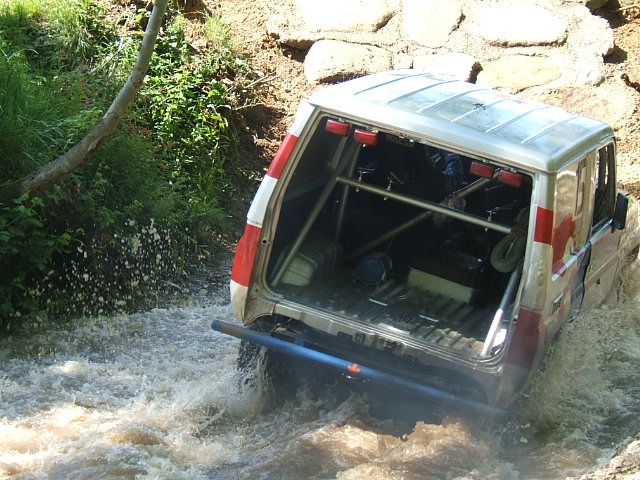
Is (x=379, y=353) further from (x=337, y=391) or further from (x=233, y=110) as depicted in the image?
(x=233, y=110)

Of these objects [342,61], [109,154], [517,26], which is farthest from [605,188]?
[517,26]

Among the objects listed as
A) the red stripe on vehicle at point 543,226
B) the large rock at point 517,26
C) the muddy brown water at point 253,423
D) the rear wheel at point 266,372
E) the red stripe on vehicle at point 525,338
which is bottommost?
the muddy brown water at point 253,423

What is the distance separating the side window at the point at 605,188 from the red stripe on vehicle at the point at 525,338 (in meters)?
1.63

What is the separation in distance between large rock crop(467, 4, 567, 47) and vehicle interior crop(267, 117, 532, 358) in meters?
3.88

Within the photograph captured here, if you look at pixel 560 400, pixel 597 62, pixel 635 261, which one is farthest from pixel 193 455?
pixel 597 62

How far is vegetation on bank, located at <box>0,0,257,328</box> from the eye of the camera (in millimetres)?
5938

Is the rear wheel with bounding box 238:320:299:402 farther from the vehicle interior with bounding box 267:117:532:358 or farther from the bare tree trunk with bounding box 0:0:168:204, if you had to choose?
the bare tree trunk with bounding box 0:0:168:204

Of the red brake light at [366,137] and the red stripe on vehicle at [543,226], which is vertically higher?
the red brake light at [366,137]

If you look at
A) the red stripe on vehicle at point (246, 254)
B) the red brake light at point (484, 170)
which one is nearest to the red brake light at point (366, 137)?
the red brake light at point (484, 170)

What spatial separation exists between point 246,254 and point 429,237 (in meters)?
1.59

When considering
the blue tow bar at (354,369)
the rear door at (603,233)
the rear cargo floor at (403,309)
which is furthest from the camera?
the rear door at (603,233)

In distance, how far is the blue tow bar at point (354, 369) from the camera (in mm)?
4176

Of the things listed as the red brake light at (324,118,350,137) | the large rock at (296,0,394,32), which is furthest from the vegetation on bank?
the red brake light at (324,118,350,137)

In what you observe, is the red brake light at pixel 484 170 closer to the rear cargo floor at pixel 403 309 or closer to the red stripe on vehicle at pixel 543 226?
the red stripe on vehicle at pixel 543 226
